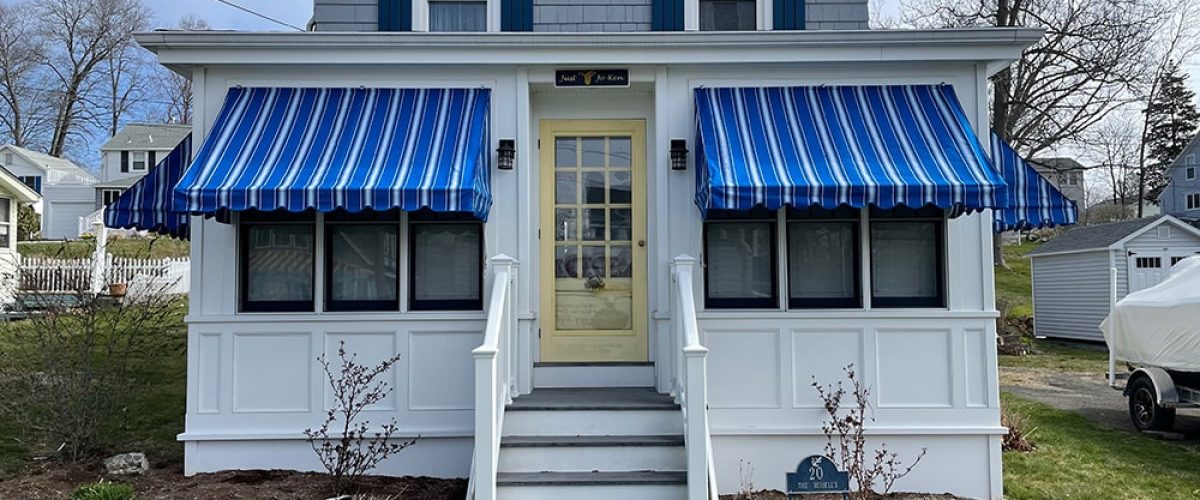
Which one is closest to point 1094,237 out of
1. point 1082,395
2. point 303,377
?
point 1082,395

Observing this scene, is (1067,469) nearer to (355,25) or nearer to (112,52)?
(355,25)

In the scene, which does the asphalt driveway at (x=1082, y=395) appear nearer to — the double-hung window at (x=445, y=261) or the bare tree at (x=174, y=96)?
the double-hung window at (x=445, y=261)

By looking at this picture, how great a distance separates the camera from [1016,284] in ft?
92.7

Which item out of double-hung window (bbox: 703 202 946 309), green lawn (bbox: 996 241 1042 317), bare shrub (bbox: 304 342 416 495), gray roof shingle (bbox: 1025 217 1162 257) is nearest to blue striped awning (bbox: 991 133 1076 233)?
double-hung window (bbox: 703 202 946 309)

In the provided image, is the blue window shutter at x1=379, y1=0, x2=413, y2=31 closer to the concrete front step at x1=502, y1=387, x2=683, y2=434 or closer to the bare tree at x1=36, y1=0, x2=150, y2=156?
the concrete front step at x1=502, y1=387, x2=683, y2=434

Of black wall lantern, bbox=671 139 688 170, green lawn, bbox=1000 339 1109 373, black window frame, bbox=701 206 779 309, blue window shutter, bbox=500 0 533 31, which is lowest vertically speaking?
green lawn, bbox=1000 339 1109 373

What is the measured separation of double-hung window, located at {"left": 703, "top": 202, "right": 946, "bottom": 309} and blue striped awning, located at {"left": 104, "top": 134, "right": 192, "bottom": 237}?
4.33 m

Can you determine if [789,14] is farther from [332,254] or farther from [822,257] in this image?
[332,254]

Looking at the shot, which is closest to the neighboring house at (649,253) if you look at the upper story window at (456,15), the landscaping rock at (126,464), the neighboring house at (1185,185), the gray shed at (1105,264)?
the landscaping rock at (126,464)

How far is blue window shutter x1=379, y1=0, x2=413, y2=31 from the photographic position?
7570 millimetres

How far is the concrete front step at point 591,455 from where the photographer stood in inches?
219

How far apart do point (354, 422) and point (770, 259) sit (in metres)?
3.58

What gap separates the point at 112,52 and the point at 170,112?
174 inches

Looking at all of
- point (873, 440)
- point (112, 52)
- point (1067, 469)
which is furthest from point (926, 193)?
point (112, 52)
